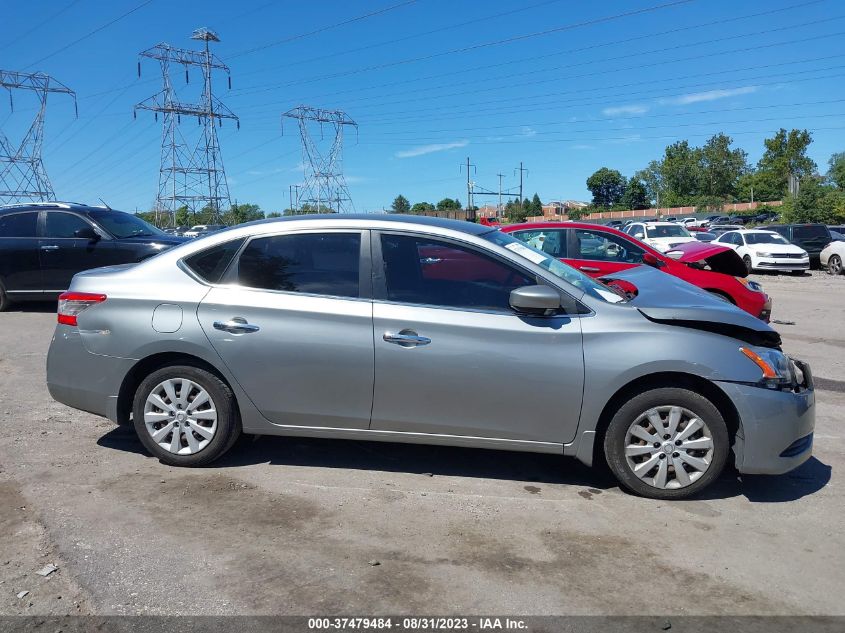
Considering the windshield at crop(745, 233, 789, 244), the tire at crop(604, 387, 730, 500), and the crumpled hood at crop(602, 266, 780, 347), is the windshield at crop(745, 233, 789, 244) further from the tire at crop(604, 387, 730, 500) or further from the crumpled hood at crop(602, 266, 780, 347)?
the tire at crop(604, 387, 730, 500)

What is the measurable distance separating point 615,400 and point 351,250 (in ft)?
6.41

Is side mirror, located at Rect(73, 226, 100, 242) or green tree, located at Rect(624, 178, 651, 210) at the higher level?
green tree, located at Rect(624, 178, 651, 210)

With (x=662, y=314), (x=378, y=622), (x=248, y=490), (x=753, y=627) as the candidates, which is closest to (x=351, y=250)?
(x=248, y=490)

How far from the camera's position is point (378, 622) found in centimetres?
302

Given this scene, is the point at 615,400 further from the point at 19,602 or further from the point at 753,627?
the point at 19,602

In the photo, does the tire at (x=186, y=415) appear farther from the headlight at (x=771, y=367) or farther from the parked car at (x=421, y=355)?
the headlight at (x=771, y=367)

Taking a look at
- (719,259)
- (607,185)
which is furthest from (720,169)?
(719,259)

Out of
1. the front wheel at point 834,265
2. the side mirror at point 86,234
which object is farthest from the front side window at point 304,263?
the front wheel at point 834,265

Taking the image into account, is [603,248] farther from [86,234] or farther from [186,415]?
[86,234]

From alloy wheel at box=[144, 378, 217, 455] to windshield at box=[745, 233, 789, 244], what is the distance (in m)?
23.9

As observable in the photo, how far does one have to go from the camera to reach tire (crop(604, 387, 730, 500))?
4.17 meters

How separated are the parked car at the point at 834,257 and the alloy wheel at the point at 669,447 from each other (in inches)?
880

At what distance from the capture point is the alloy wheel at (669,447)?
4.18 metres

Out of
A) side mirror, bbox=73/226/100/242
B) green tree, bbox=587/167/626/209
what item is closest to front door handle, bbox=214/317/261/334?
side mirror, bbox=73/226/100/242
